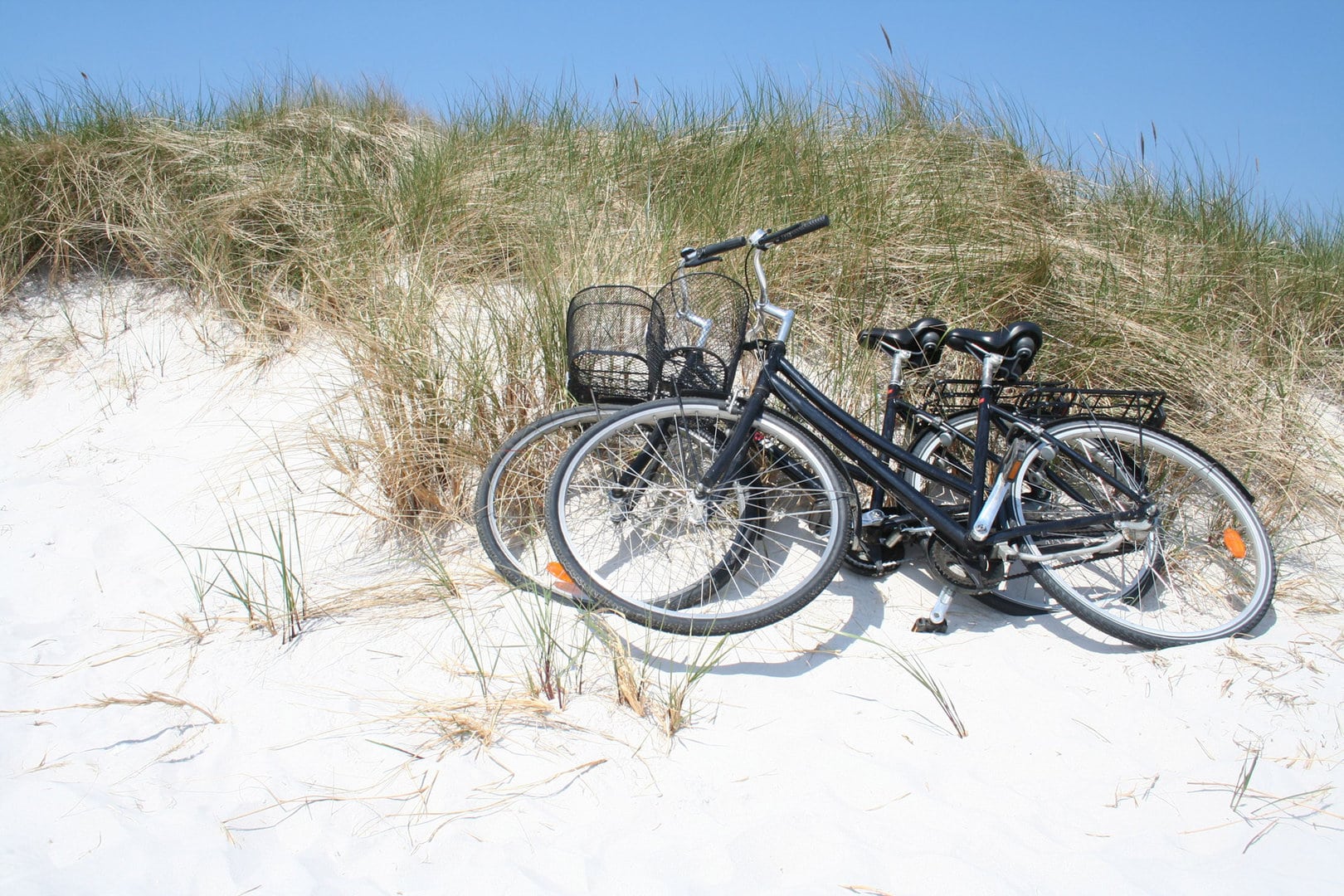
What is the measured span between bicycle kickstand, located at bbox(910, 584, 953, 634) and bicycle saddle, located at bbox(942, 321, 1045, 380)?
83cm

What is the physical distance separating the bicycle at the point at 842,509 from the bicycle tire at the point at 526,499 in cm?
19

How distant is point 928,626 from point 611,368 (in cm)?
151

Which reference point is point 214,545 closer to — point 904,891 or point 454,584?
point 454,584

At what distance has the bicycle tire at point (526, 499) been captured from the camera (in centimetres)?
296

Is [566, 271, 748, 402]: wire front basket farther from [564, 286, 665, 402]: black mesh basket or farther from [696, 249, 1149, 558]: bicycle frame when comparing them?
[696, 249, 1149, 558]: bicycle frame

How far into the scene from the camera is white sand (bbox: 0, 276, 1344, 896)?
197 centimetres

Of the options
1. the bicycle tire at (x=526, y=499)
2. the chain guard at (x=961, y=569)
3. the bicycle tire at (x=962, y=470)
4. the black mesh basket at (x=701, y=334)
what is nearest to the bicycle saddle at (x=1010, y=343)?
the bicycle tire at (x=962, y=470)

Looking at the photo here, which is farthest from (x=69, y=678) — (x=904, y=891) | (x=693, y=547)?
(x=904, y=891)

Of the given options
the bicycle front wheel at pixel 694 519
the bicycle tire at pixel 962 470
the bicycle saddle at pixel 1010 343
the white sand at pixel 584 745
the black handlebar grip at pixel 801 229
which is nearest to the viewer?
the white sand at pixel 584 745

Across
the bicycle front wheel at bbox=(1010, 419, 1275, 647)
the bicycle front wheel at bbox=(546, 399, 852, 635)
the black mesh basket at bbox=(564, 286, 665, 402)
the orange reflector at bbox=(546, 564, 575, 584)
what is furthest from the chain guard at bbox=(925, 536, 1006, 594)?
the black mesh basket at bbox=(564, 286, 665, 402)

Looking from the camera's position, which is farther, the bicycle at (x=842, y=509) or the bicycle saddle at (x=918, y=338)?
the bicycle saddle at (x=918, y=338)

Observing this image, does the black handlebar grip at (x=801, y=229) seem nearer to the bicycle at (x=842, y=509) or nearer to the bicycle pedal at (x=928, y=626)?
the bicycle at (x=842, y=509)

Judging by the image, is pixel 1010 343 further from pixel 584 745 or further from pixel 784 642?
pixel 584 745

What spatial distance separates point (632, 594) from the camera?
294 cm
